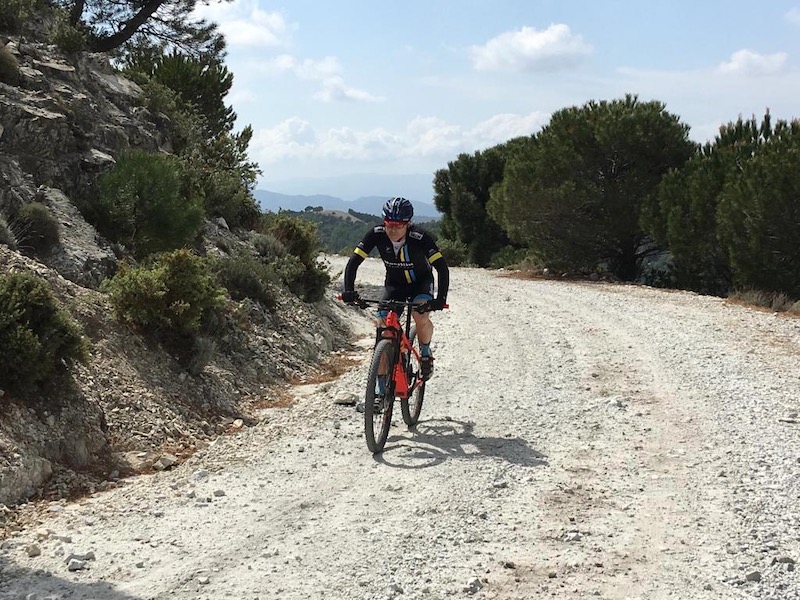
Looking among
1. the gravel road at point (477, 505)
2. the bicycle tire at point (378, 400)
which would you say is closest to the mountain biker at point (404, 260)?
the bicycle tire at point (378, 400)

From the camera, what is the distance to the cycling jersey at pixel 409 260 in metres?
7.04

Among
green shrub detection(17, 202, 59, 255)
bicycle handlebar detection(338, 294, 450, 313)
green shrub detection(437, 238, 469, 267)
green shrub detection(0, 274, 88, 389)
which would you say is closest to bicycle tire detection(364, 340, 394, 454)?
bicycle handlebar detection(338, 294, 450, 313)

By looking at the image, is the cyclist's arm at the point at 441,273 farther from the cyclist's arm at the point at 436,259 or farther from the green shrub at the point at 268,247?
the green shrub at the point at 268,247

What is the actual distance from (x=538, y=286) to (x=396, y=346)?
16.0 meters

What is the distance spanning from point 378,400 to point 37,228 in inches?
223

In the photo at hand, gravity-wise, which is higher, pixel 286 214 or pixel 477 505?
pixel 286 214

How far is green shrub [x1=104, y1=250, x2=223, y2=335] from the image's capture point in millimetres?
8273

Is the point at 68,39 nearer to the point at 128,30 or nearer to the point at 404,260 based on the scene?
the point at 128,30

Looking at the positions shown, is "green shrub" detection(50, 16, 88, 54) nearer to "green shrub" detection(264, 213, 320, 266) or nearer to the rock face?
the rock face

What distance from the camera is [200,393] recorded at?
826cm

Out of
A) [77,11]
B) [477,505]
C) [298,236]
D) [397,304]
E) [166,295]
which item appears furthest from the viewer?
[77,11]

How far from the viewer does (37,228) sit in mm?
9352

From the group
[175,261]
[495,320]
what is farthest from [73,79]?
[495,320]

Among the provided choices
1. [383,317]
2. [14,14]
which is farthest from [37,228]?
[14,14]
